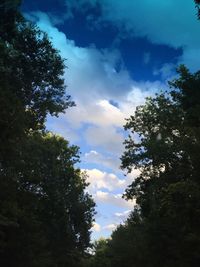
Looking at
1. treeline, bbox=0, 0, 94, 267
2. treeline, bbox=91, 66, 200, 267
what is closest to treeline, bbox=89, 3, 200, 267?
treeline, bbox=91, 66, 200, 267

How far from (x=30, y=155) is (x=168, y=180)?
1344 centimetres

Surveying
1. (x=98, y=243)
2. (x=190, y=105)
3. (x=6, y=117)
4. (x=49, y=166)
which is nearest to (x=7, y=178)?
(x=6, y=117)

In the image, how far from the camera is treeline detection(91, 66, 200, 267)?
2523cm

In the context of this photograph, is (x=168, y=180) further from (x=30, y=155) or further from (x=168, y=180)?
(x=30, y=155)

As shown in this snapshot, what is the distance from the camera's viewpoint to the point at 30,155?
46250 millimetres

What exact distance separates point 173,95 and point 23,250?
1966 cm

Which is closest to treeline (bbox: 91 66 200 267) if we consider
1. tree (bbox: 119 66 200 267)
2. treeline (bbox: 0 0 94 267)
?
tree (bbox: 119 66 200 267)

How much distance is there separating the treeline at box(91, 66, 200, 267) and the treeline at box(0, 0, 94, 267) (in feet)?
29.7

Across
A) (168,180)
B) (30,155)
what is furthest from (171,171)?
(30,155)

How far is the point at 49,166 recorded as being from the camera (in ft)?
210

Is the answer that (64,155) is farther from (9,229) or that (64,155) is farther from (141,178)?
(9,229)

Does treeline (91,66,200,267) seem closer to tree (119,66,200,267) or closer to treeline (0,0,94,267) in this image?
tree (119,66,200,267)

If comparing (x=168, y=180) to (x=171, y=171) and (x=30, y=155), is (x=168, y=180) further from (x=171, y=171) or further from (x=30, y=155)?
(x=30, y=155)

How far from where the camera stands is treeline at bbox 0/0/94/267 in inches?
1200
